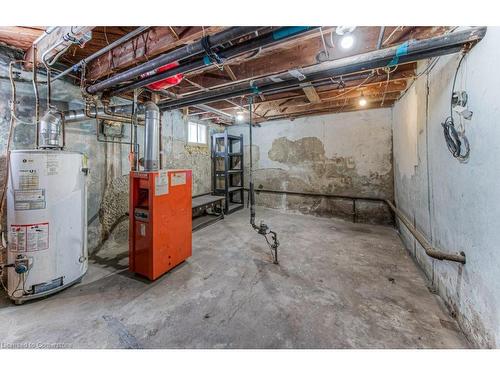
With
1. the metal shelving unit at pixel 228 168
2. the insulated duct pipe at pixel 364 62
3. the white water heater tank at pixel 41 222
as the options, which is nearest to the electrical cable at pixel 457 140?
the insulated duct pipe at pixel 364 62

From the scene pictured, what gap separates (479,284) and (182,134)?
461cm

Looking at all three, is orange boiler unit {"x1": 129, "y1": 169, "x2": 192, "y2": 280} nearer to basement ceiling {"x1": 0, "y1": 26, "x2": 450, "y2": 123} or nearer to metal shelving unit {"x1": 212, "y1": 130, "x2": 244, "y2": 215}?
basement ceiling {"x1": 0, "y1": 26, "x2": 450, "y2": 123}

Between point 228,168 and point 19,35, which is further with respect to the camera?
point 228,168

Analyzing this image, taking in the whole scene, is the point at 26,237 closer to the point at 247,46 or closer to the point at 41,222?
the point at 41,222

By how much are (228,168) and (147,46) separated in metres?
3.46

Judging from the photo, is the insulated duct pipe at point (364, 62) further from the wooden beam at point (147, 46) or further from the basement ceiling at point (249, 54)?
the wooden beam at point (147, 46)

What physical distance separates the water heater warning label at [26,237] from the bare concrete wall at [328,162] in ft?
14.5

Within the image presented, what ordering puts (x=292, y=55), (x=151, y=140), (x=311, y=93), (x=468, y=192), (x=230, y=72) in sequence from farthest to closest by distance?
(x=311, y=93)
(x=230, y=72)
(x=151, y=140)
(x=292, y=55)
(x=468, y=192)

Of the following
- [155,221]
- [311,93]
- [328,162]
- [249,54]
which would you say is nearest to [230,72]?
[249,54]

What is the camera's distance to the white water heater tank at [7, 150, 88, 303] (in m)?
1.72

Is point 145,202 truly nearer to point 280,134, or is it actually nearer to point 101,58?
point 101,58

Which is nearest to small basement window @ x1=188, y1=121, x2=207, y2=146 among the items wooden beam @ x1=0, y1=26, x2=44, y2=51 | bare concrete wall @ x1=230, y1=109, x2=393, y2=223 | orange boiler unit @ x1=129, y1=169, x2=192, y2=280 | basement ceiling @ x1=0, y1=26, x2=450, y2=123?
bare concrete wall @ x1=230, y1=109, x2=393, y2=223

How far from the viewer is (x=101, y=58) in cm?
210

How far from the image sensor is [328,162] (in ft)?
15.1
